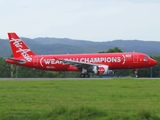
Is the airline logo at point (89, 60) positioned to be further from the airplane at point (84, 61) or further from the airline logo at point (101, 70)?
the airline logo at point (101, 70)

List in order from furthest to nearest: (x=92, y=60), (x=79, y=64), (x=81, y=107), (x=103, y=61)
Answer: (x=92, y=60)
(x=79, y=64)
(x=103, y=61)
(x=81, y=107)

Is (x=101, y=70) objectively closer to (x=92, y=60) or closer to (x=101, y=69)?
(x=101, y=69)

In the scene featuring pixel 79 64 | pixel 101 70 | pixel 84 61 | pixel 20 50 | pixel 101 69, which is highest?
pixel 20 50

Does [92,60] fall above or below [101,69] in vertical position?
above

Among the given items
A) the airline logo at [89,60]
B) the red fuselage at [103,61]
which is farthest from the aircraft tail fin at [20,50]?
the airline logo at [89,60]

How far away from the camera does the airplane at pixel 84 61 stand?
54.3 m

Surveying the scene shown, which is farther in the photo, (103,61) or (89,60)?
(89,60)

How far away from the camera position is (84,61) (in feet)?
183

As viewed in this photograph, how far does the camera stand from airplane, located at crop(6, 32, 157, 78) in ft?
178

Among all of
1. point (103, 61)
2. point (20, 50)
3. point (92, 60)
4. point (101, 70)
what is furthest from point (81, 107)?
point (20, 50)

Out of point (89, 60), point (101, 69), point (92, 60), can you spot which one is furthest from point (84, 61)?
point (101, 69)

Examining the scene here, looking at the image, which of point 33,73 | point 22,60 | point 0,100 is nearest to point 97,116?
point 0,100

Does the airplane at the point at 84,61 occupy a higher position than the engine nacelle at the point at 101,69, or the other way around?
the airplane at the point at 84,61

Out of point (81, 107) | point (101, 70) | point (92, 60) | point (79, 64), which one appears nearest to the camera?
point (81, 107)
